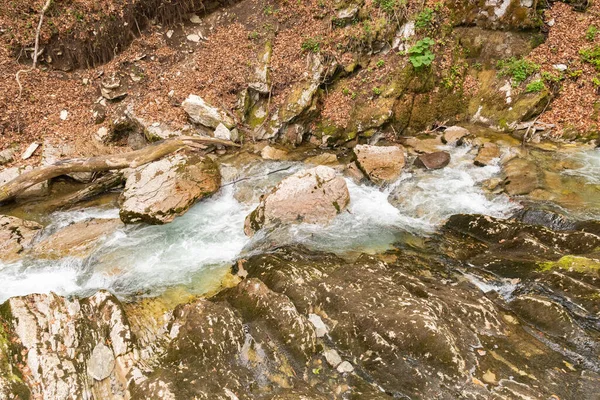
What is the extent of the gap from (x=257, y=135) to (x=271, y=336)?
8844mm

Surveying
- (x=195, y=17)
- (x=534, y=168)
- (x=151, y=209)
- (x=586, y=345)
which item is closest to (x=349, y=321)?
(x=586, y=345)

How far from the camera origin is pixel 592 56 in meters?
11.2

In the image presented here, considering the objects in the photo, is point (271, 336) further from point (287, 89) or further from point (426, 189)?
point (287, 89)

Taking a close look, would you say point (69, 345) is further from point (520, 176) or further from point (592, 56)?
point (592, 56)

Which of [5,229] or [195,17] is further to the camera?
[195,17]

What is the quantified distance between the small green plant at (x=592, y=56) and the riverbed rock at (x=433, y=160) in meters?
5.47

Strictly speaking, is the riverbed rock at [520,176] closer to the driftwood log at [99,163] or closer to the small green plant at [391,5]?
the small green plant at [391,5]

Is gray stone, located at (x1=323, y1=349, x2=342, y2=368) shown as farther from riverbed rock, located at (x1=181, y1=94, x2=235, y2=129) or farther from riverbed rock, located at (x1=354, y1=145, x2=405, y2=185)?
riverbed rock, located at (x1=181, y1=94, x2=235, y2=129)

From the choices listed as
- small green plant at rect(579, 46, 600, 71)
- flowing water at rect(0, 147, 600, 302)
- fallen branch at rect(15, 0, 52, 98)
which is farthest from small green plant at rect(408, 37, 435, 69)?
fallen branch at rect(15, 0, 52, 98)

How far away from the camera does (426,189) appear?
32.6 ft

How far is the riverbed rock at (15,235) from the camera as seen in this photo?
8688 millimetres

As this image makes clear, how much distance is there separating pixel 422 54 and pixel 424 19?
1.30 m

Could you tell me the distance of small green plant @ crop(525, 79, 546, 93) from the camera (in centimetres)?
1148

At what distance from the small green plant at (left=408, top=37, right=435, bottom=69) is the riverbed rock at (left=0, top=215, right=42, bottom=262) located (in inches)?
492
